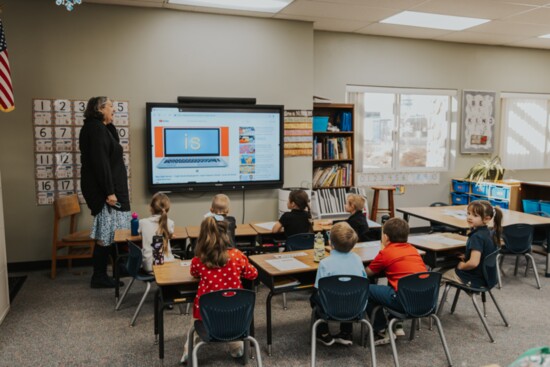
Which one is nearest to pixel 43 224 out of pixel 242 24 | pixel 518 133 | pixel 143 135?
pixel 143 135

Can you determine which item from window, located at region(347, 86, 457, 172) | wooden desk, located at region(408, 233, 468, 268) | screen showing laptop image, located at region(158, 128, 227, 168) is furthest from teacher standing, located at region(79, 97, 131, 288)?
window, located at region(347, 86, 457, 172)

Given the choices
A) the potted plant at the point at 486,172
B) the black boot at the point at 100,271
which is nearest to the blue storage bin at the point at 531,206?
the potted plant at the point at 486,172

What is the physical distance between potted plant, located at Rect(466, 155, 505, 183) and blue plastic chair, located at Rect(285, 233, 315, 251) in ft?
13.8

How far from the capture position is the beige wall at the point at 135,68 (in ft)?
17.0

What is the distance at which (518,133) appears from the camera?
8.10 meters

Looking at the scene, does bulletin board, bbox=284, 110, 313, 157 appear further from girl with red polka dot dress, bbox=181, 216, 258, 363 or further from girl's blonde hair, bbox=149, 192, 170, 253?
girl with red polka dot dress, bbox=181, 216, 258, 363

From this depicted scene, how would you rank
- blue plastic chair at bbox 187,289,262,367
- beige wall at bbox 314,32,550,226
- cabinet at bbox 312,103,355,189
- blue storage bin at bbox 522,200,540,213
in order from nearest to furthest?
blue plastic chair at bbox 187,289,262,367 → blue storage bin at bbox 522,200,540,213 → cabinet at bbox 312,103,355,189 → beige wall at bbox 314,32,550,226

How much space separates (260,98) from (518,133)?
4.99 m

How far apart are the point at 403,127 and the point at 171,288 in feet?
17.6

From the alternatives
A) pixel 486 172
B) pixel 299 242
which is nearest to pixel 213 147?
pixel 299 242

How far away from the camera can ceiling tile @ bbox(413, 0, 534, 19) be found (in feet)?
17.4

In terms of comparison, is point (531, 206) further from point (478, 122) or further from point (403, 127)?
point (403, 127)

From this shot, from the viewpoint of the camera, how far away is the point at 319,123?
6320mm

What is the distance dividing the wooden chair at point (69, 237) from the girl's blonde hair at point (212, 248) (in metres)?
2.57
